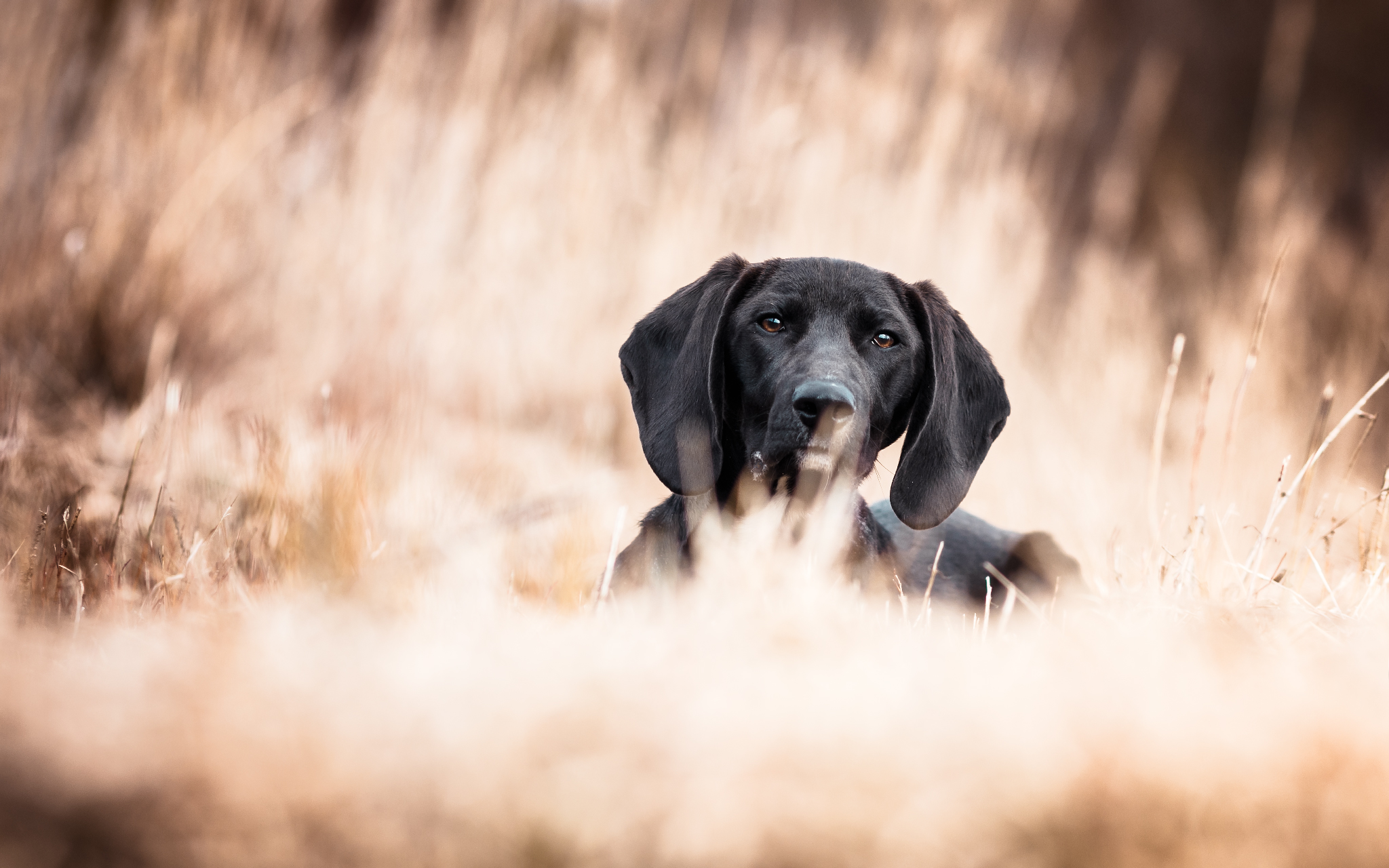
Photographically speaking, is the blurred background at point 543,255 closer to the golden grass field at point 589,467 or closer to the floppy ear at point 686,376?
the golden grass field at point 589,467

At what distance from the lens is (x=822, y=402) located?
2107 millimetres

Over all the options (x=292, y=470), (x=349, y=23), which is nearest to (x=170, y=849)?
(x=292, y=470)

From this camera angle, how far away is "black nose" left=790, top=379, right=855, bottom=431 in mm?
2105

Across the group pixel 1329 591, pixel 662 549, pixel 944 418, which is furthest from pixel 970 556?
pixel 1329 591

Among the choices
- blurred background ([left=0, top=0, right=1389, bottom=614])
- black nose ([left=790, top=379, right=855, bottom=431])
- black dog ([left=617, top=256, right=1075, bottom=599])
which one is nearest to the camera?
black nose ([left=790, top=379, right=855, bottom=431])

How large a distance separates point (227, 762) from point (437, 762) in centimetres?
21

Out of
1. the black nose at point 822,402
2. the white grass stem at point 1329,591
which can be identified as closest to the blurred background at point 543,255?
the white grass stem at point 1329,591

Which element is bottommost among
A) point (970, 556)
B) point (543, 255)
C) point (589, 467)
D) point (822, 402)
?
point (589, 467)

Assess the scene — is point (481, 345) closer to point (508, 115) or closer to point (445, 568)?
point (508, 115)

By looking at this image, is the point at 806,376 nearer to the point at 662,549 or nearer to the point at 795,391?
the point at 795,391

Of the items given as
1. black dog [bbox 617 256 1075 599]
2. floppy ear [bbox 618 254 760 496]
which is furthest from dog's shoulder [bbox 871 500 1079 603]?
floppy ear [bbox 618 254 760 496]

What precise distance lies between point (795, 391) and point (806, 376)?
56mm

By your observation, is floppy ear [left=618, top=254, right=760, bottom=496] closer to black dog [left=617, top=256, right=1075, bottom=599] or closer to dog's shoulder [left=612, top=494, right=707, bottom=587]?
black dog [left=617, top=256, right=1075, bottom=599]

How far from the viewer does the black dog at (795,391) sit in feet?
7.57
